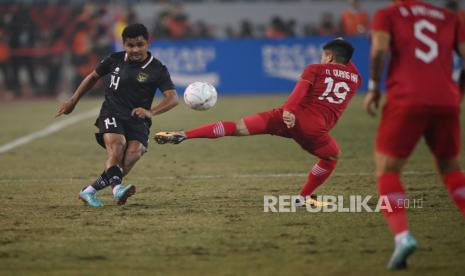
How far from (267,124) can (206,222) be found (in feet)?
4.18

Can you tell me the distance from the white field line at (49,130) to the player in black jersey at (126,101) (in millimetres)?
5389

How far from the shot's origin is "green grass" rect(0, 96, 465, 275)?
5.98 m

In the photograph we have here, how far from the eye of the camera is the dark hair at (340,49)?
26.9 feet

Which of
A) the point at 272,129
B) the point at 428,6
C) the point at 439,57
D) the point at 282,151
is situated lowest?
the point at 282,151

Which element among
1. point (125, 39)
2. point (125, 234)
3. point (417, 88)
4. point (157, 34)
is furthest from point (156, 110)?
point (157, 34)

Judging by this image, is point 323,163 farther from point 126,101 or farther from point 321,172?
point 126,101

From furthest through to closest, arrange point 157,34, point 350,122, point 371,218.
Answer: point 157,34 → point 350,122 → point 371,218

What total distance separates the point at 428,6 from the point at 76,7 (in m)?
21.6

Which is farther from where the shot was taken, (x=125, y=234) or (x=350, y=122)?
(x=350, y=122)

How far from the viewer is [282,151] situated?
13.2m

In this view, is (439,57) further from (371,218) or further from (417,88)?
(371,218)

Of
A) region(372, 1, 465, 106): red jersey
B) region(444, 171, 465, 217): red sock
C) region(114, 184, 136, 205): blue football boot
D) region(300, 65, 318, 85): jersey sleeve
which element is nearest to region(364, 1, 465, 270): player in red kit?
region(372, 1, 465, 106): red jersey

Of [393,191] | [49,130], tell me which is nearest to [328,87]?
[393,191]

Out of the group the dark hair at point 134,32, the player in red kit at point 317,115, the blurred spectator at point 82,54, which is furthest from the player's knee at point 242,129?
the blurred spectator at point 82,54
